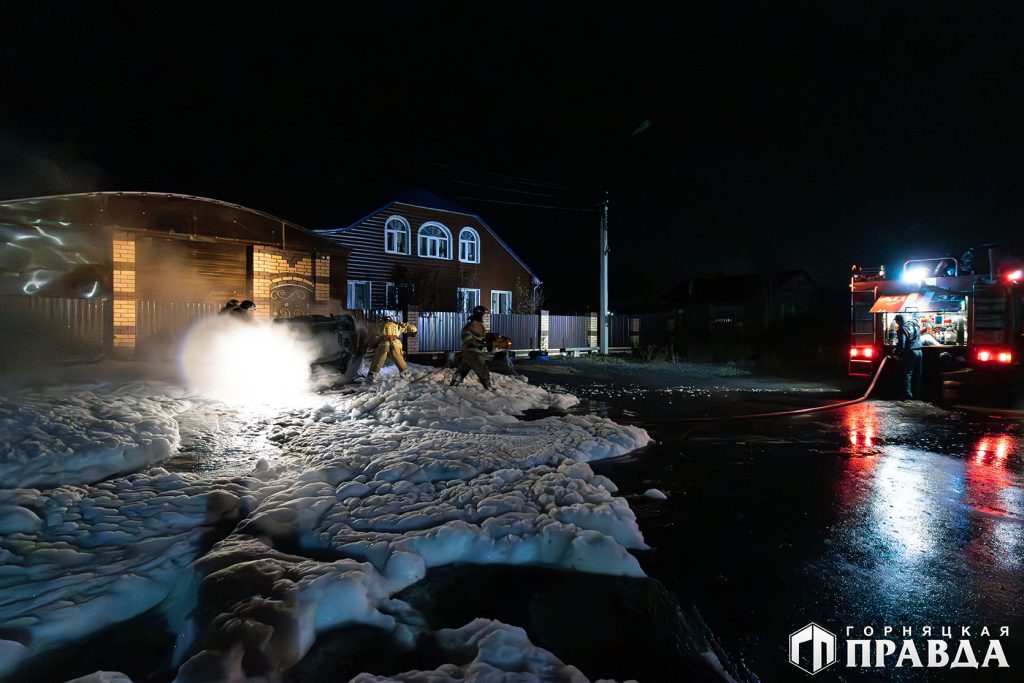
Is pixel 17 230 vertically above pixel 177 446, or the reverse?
pixel 17 230

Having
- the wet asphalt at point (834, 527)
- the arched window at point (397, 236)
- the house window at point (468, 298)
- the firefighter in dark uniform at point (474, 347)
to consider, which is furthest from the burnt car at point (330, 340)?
the house window at point (468, 298)

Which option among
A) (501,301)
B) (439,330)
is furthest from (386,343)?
(501,301)

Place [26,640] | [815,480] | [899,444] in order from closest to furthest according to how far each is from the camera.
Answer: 1. [26,640]
2. [815,480]
3. [899,444]

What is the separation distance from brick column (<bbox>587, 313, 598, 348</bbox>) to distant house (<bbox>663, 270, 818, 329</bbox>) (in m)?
16.3

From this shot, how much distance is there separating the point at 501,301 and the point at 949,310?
2246 cm

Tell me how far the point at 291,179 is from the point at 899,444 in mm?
26212

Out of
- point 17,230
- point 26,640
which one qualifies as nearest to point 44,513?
point 26,640

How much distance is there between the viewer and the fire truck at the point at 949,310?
11.0 metres

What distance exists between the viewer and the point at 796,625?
2.86m

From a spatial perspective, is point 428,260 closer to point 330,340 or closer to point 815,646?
point 330,340

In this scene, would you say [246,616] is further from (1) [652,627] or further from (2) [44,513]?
(2) [44,513]

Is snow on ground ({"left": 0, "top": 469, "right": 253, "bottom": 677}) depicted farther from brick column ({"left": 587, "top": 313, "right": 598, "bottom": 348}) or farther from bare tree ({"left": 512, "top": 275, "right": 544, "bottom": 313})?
bare tree ({"left": 512, "top": 275, "right": 544, "bottom": 313})

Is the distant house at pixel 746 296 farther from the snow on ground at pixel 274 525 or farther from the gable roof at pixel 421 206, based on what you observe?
the snow on ground at pixel 274 525

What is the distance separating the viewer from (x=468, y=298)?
1166 inches
